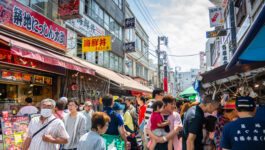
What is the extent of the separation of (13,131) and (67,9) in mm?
6590

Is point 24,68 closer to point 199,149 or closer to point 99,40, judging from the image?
point 99,40

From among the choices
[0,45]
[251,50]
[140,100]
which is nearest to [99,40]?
[0,45]

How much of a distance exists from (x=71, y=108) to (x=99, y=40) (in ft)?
22.4

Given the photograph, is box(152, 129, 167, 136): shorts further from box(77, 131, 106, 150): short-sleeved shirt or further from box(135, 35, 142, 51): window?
box(135, 35, 142, 51): window

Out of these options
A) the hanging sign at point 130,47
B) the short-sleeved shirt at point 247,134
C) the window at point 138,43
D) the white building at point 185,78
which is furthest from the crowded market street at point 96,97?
the white building at point 185,78

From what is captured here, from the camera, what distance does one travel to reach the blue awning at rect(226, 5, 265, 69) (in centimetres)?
214

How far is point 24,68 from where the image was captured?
797 cm

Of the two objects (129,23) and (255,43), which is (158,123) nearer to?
(255,43)

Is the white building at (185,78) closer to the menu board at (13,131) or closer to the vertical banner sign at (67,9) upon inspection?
the vertical banner sign at (67,9)

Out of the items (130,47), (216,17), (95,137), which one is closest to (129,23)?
(130,47)

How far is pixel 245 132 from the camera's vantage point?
2.41m

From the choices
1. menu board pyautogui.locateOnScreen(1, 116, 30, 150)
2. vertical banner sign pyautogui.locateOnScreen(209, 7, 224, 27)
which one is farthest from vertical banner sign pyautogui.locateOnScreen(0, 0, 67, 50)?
vertical banner sign pyautogui.locateOnScreen(209, 7, 224, 27)

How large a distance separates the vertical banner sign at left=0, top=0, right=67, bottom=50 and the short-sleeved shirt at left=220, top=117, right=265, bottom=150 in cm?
749

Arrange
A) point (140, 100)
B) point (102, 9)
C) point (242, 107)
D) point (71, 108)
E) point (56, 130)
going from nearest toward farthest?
point (242, 107) < point (56, 130) < point (71, 108) < point (140, 100) < point (102, 9)
